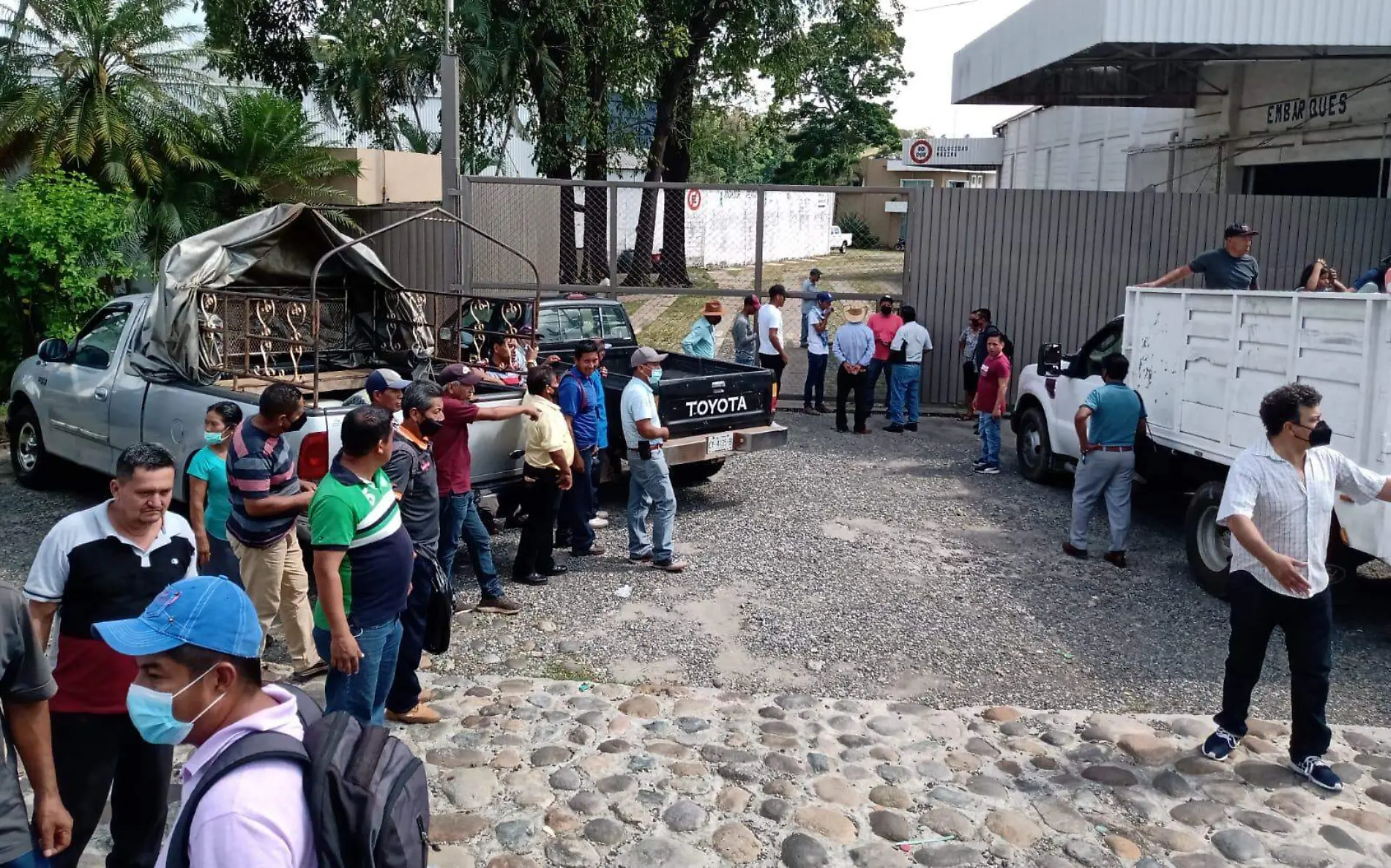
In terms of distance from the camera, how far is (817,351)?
13688 millimetres

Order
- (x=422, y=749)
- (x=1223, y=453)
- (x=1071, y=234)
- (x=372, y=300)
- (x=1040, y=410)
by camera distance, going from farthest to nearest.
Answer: (x=1071, y=234)
(x=1040, y=410)
(x=372, y=300)
(x=1223, y=453)
(x=422, y=749)

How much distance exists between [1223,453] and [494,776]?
17.4 feet

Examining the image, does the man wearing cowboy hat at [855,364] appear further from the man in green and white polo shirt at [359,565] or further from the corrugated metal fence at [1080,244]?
the man in green and white polo shirt at [359,565]

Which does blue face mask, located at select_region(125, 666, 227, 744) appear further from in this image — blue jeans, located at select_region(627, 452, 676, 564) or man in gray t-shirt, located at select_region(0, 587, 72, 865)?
blue jeans, located at select_region(627, 452, 676, 564)

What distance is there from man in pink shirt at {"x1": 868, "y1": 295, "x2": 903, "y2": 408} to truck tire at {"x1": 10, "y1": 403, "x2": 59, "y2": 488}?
26.9 ft

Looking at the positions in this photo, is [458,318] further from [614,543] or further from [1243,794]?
[1243,794]

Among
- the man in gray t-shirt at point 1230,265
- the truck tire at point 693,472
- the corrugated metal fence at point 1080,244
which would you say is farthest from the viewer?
the corrugated metal fence at point 1080,244

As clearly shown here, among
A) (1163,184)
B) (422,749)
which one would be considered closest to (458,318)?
(422,749)

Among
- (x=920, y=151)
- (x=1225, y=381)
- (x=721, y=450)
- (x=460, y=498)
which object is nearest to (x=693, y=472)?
(x=721, y=450)

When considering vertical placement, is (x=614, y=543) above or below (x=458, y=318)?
below

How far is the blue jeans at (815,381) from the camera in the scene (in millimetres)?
13828

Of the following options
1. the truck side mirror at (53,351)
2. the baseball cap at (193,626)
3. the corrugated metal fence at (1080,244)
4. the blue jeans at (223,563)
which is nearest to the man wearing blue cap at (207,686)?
the baseball cap at (193,626)

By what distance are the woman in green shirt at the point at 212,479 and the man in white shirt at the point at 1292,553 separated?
15.1 ft

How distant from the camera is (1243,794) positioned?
477cm
